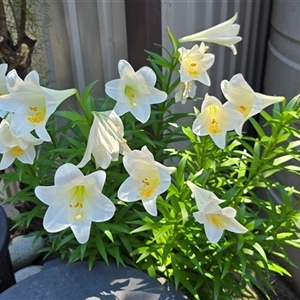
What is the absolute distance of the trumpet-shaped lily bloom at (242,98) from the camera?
0.87 meters

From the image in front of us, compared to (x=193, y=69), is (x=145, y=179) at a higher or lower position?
lower

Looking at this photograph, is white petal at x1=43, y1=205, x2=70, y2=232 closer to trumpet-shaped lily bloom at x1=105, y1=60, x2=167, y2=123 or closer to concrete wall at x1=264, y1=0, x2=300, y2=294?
trumpet-shaped lily bloom at x1=105, y1=60, x2=167, y2=123

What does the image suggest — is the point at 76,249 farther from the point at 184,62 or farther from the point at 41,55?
the point at 41,55

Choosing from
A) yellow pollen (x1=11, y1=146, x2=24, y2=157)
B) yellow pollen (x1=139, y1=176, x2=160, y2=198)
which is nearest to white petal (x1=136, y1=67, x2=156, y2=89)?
yellow pollen (x1=139, y1=176, x2=160, y2=198)

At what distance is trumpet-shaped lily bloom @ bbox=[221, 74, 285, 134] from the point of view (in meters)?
0.87

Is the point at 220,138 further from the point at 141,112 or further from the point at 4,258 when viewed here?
the point at 4,258

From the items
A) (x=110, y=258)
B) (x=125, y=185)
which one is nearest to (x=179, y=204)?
(x=125, y=185)

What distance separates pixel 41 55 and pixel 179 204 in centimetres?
90

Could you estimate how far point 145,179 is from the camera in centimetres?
87

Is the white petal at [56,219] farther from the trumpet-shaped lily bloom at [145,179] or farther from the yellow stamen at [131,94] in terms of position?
the yellow stamen at [131,94]

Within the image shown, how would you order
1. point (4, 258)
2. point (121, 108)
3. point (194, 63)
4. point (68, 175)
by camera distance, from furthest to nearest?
point (4, 258) < point (194, 63) < point (121, 108) < point (68, 175)

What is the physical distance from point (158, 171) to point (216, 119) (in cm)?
18

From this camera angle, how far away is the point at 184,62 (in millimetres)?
1030

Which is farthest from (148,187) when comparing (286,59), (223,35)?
(286,59)
